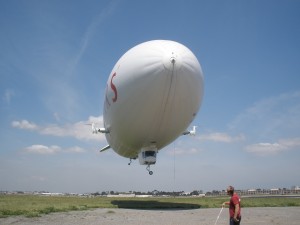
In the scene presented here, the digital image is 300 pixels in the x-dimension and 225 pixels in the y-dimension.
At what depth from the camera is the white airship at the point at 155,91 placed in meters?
22.8

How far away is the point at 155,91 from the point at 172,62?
2.37 m

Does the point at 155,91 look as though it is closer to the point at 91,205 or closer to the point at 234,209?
the point at 234,209

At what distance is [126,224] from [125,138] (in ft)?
41.4

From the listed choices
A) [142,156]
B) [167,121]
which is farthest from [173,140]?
[167,121]

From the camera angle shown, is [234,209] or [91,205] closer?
[234,209]

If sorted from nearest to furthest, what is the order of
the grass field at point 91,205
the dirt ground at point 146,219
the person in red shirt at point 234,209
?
the person in red shirt at point 234,209 < the dirt ground at point 146,219 < the grass field at point 91,205

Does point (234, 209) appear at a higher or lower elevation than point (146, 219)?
higher

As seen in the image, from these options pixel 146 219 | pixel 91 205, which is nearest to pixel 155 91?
pixel 146 219

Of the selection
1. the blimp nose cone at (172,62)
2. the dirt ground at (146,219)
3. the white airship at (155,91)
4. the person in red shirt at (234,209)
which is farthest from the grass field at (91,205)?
the person in red shirt at (234,209)

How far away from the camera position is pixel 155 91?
2338 cm

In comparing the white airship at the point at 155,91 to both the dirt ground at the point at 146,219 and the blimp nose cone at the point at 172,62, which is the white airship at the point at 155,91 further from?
the dirt ground at the point at 146,219

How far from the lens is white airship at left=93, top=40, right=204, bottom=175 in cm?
2280

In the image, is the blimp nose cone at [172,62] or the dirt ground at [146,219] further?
the blimp nose cone at [172,62]

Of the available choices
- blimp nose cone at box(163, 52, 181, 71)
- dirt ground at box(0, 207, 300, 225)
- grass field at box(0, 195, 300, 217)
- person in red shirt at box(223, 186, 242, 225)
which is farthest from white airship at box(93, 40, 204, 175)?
person in red shirt at box(223, 186, 242, 225)
